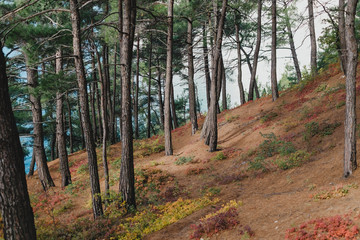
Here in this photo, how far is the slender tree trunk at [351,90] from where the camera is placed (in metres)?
7.40

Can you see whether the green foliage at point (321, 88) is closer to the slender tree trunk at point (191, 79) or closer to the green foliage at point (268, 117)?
the green foliage at point (268, 117)

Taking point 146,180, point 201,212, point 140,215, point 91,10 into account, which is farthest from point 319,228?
point 91,10

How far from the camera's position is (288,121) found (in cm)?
1494

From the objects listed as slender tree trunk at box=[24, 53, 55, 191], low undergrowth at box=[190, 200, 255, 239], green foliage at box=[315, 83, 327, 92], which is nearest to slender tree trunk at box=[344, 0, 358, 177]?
low undergrowth at box=[190, 200, 255, 239]

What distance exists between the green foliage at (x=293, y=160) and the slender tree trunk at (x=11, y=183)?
31.0 feet

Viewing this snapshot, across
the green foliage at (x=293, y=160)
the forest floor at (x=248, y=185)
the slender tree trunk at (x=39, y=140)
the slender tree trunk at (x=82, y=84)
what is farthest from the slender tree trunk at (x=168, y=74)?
the slender tree trunk at (x=39, y=140)

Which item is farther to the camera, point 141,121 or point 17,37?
point 141,121

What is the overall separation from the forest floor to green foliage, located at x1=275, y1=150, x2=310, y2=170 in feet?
0.13

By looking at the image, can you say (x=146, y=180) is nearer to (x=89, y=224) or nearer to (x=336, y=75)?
(x=89, y=224)

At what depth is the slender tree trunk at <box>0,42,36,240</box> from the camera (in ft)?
12.8

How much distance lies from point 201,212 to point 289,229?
319 centimetres

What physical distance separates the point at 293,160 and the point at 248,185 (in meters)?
2.33

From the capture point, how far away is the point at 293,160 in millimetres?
10641

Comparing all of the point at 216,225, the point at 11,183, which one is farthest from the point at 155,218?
the point at 11,183
